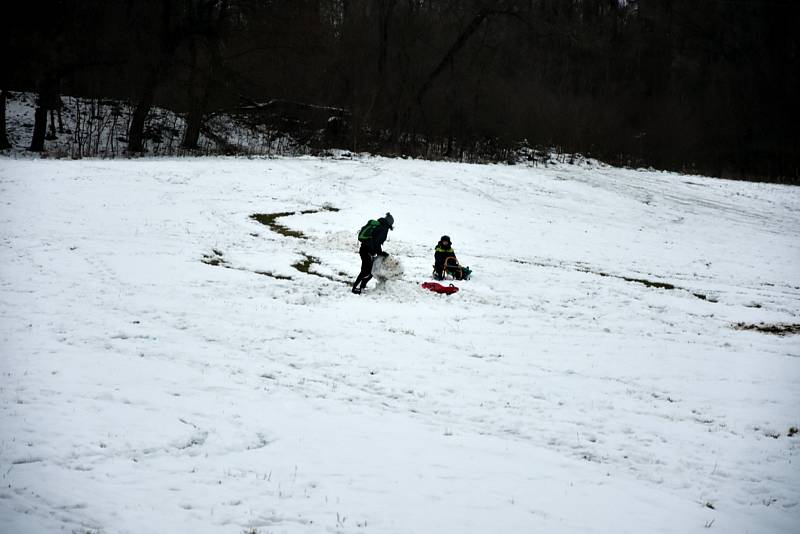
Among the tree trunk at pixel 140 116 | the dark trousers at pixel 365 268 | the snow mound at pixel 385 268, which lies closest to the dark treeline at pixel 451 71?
the tree trunk at pixel 140 116

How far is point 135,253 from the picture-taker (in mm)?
15383

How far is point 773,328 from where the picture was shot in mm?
13164

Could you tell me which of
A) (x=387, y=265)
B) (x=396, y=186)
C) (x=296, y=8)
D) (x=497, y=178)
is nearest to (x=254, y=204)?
(x=396, y=186)

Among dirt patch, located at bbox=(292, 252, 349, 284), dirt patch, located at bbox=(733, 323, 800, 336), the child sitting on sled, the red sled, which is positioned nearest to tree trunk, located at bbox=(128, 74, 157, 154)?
dirt patch, located at bbox=(292, 252, 349, 284)

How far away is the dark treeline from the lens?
3203 cm

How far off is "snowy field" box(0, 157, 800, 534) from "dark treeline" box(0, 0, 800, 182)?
1403 centimetres

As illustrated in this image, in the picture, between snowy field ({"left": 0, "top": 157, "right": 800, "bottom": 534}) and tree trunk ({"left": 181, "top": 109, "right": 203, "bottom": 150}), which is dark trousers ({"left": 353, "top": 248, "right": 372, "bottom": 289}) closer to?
snowy field ({"left": 0, "top": 157, "right": 800, "bottom": 534})

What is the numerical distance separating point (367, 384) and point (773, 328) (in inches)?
388

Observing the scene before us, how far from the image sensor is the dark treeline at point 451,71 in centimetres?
3203

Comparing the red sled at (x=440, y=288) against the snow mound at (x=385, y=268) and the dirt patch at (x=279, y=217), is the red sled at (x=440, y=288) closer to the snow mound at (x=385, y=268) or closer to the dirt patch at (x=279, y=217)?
the snow mound at (x=385, y=268)

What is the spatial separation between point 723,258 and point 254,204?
701 inches

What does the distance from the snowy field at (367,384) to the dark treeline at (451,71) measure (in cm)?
1403

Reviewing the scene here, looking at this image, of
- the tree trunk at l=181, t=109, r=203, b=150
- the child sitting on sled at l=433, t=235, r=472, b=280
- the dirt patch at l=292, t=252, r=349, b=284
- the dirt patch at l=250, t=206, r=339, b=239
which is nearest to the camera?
the dirt patch at l=292, t=252, r=349, b=284

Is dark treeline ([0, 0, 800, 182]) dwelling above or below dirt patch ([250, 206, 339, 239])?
above
